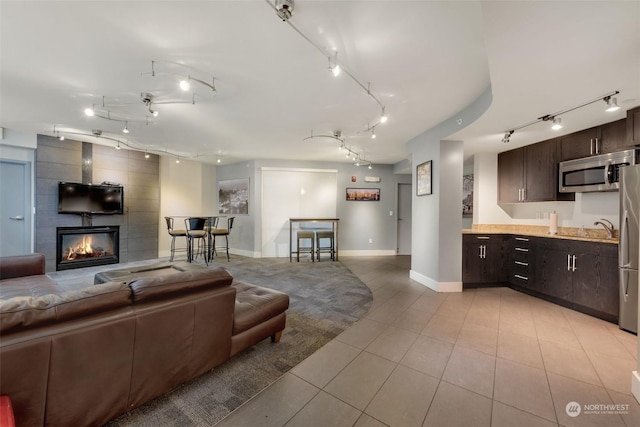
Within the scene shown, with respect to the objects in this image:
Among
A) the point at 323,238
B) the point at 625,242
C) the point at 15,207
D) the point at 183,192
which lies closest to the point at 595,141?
the point at 625,242

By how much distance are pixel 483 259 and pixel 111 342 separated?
474 cm

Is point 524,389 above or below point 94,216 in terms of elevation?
below

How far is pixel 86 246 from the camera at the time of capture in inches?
214

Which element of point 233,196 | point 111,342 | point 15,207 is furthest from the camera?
point 233,196

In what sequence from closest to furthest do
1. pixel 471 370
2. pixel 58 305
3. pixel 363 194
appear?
1. pixel 58 305
2. pixel 471 370
3. pixel 363 194

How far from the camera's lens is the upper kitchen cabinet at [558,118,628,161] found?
3.03 metres

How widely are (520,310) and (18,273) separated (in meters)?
6.14

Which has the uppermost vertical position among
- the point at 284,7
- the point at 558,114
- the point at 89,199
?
the point at 284,7

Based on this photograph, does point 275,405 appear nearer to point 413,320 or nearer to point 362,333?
point 362,333

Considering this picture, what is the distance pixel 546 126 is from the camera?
10.8 ft

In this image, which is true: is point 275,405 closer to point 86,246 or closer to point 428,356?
point 428,356

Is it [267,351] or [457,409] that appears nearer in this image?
[457,409]

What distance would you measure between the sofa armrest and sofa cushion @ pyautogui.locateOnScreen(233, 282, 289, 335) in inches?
105

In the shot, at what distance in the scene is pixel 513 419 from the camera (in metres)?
1.53
